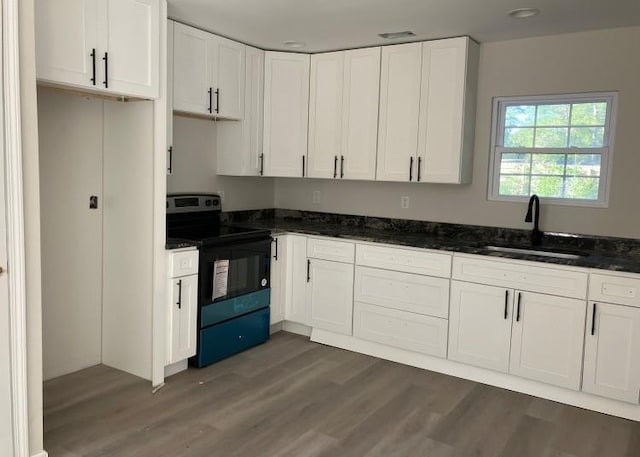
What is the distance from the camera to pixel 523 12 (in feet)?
10.6

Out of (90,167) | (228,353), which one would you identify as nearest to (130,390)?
(228,353)

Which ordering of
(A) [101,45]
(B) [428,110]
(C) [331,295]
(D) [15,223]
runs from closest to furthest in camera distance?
(D) [15,223] → (A) [101,45] → (B) [428,110] → (C) [331,295]

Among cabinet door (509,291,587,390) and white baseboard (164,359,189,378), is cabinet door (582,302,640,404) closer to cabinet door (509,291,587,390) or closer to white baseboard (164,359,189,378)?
cabinet door (509,291,587,390)

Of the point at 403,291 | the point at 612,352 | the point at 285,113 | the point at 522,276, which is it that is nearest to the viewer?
the point at 612,352

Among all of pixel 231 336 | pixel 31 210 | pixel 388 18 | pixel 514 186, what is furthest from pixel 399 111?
pixel 31 210

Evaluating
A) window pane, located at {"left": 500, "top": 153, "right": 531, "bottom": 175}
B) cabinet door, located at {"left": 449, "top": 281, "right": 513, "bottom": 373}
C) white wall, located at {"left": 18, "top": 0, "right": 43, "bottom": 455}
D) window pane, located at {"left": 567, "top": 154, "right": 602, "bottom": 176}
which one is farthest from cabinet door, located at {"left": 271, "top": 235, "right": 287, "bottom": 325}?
window pane, located at {"left": 567, "top": 154, "right": 602, "bottom": 176}

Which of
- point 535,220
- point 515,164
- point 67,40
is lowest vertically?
point 535,220

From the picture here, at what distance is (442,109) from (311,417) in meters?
2.28

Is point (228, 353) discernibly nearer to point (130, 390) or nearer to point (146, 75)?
point (130, 390)

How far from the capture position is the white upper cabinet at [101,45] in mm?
2549

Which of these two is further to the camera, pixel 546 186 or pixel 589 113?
pixel 546 186

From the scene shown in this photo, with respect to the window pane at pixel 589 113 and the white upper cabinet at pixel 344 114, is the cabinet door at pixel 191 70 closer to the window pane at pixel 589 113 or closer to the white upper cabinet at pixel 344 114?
the white upper cabinet at pixel 344 114

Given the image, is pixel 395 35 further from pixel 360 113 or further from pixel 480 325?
pixel 480 325

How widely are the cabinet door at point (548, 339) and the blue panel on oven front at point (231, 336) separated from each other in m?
1.78
